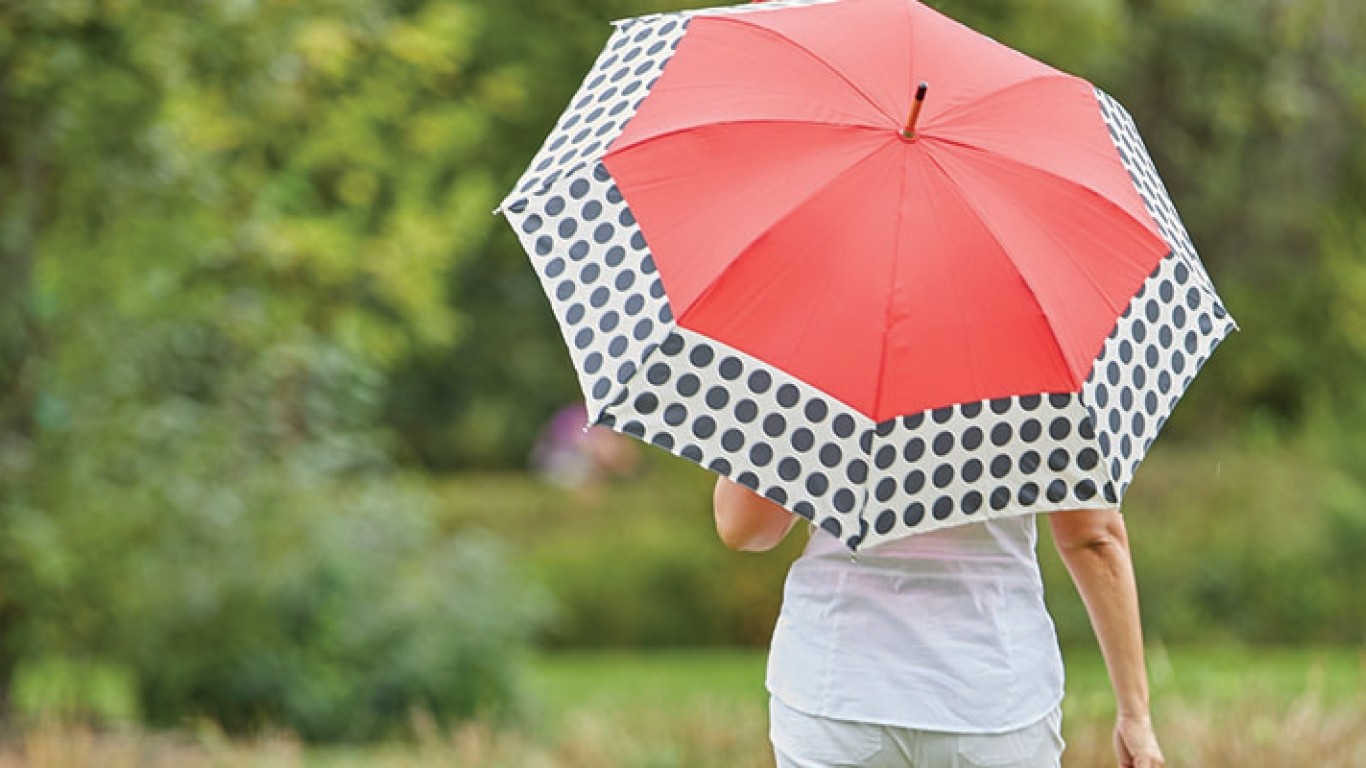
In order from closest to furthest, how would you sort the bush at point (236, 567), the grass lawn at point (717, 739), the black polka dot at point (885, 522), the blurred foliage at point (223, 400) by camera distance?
the black polka dot at point (885, 522)
the grass lawn at point (717, 739)
the blurred foliage at point (223, 400)
the bush at point (236, 567)

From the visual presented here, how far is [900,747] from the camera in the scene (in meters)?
2.77

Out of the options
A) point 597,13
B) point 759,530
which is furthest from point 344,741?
point 759,530

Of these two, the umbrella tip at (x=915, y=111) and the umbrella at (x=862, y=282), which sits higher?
the umbrella tip at (x=915, y=111)

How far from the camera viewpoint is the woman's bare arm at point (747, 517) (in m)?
2.80

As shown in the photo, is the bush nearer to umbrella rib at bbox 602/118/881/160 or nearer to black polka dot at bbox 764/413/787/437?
umbrella rib at bbox 602/118/881/160

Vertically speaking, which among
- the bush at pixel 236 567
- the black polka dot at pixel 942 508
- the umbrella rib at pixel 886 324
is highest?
the umbrella rib at pixel 886 324

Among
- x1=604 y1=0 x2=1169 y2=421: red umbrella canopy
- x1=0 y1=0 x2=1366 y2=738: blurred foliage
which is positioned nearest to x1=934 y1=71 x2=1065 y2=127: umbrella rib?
x1=604 y1=0 x2=1169 y2=421: red umbrella canopy

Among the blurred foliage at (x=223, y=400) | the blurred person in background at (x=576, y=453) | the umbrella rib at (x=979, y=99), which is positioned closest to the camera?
the umbrella rib at (x=979, y=99)

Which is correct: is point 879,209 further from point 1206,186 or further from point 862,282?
point 1206,186

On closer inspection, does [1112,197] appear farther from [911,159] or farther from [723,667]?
[723,667]

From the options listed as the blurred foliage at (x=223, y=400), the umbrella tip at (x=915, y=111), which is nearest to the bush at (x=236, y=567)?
the blurred foliage at (x=223, y=400)

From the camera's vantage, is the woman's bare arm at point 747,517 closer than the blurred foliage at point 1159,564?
Yes

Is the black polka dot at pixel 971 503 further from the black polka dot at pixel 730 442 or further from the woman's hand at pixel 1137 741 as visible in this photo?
the woman's hand at pixel 1137 741

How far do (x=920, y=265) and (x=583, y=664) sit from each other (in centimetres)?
1204
